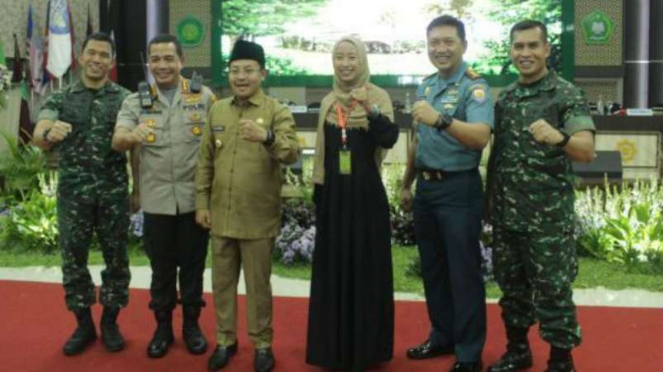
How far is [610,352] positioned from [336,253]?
58.9 inches

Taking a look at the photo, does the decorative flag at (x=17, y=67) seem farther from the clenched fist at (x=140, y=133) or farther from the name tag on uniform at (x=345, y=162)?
the name tag on uniform at (x=345, y=162)

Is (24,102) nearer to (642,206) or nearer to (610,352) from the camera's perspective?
(642,206)

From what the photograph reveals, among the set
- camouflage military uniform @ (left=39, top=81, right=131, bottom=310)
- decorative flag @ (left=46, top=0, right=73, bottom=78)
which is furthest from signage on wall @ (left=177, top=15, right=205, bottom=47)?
camouflage military uniform @ (left=39, top=81, right=131, bottom=310)

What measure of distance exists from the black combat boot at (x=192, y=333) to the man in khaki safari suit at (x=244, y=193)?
20 centimetres

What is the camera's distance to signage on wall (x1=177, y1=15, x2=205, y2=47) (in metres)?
12.3

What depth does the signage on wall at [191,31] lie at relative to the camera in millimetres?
12328

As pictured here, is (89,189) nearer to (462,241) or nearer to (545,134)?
(462,241)

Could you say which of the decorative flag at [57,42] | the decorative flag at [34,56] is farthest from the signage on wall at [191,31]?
the decorative flag at [34,56]

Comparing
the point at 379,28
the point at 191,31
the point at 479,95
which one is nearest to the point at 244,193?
the point at 479,95

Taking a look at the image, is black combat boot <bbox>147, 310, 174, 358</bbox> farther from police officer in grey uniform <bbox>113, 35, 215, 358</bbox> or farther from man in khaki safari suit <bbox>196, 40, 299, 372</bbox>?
man in khaki safari suit <bbox>196, 40, 299, 372</bbox>

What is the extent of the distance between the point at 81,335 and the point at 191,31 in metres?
9.41

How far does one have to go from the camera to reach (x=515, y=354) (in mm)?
3334

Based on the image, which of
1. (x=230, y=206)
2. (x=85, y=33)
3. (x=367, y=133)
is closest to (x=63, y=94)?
(x=230, y=206)

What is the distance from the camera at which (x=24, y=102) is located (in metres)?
10.0
